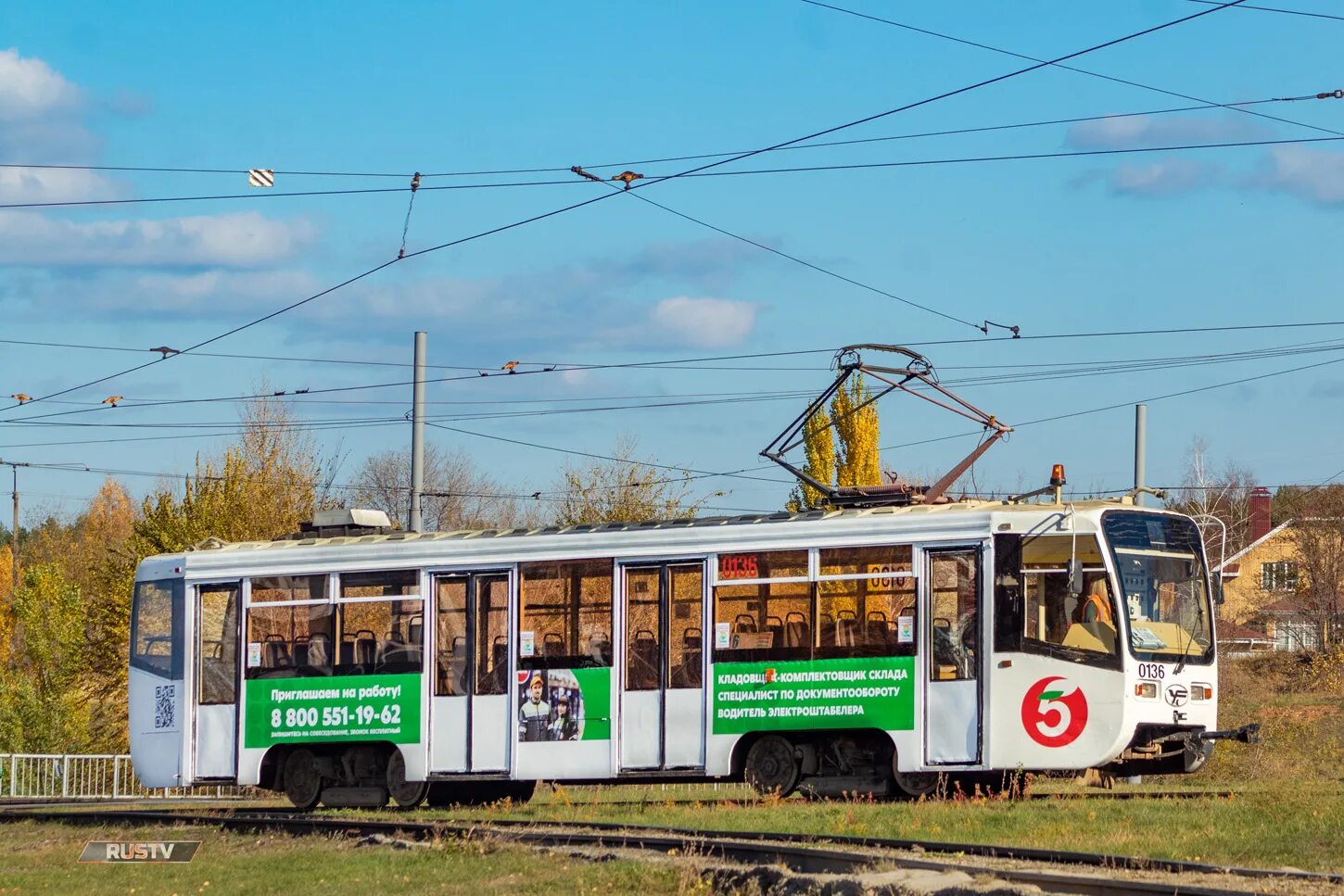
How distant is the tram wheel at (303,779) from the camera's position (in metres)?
20.5

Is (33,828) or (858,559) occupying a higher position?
(858,559)

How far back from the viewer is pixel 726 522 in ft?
61.0

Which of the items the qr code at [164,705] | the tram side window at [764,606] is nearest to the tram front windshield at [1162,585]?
the tram side window at [764,606]

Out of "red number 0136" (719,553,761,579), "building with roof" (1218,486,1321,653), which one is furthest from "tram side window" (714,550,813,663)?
"building with roof" (1218,486,1321,653)

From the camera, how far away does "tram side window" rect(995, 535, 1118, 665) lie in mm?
17094

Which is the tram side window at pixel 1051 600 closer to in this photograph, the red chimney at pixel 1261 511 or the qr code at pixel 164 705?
the qr code at pixel 164 705

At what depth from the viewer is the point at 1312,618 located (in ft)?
205

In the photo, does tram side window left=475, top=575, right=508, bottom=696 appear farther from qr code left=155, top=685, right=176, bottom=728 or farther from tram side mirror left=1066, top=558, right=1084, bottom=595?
tram side mirror left=1066, top=558, right=1084, bottom=595

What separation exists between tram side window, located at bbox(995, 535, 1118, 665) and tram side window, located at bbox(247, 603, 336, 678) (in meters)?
7.85

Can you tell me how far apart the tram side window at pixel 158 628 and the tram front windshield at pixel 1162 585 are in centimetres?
1115

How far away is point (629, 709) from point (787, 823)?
3.32 m

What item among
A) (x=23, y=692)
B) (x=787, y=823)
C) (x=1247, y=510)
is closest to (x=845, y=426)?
(x=23, y=692)

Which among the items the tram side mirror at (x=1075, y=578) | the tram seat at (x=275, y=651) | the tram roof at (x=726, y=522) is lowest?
the tram seat at (x=275, y=651)

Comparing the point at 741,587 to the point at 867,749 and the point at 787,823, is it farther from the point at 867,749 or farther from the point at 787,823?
the point at 787,823
